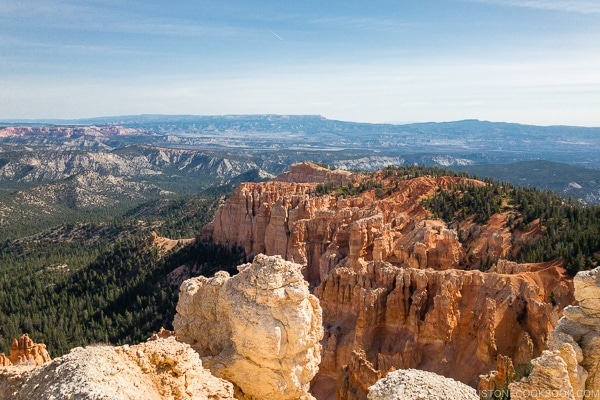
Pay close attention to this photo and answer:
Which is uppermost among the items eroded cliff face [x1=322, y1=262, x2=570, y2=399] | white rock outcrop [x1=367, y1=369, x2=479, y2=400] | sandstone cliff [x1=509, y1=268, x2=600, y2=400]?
sandstone cliff [x1=509, y1=268, x2=600, y2=400]

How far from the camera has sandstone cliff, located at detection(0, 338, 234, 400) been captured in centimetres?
827

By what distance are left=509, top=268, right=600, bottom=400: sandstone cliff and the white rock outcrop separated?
1.25 m

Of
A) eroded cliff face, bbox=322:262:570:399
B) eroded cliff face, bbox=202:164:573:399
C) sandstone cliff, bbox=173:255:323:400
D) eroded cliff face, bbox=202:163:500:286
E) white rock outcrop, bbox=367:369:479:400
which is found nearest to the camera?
white rock outcrop, bbox=367:369:479:400

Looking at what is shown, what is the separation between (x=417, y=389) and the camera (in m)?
10.1

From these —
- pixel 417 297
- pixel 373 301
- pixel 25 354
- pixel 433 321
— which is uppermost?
pixel 417 297

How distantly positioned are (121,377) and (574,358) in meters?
9.32

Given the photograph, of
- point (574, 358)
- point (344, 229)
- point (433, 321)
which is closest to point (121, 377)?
point (574, 358)

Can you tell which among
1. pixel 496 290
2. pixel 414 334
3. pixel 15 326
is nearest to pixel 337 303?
pixel 414 334

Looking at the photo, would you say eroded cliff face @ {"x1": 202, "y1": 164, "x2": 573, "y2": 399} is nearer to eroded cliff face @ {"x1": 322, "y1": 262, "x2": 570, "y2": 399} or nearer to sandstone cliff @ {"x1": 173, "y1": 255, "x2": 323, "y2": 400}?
eroded cliff face @ {"x1": 322, "y1": 262, "x2": 570, "y2": 399}

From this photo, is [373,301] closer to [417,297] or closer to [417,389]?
[417,297]

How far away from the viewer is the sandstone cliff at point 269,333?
12484mm

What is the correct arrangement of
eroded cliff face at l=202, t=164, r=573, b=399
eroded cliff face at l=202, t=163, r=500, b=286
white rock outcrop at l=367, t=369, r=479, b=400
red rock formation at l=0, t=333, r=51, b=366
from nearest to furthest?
white rock outcrop at l=367, t=369, r=479, b=400
red rock formation at l=0, t=333, r=51, b=366
eroded cliff face at l=202, t=164, r=573, b=399
eroded cliff face at l=202, t=163, r=500, b=286

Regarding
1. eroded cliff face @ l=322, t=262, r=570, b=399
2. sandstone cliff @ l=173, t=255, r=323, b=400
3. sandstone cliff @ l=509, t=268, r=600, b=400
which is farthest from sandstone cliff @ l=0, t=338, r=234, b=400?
eroded cliff face @ l=322, t=262, r=570, b=399

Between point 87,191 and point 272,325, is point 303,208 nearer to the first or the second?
point 272,325
